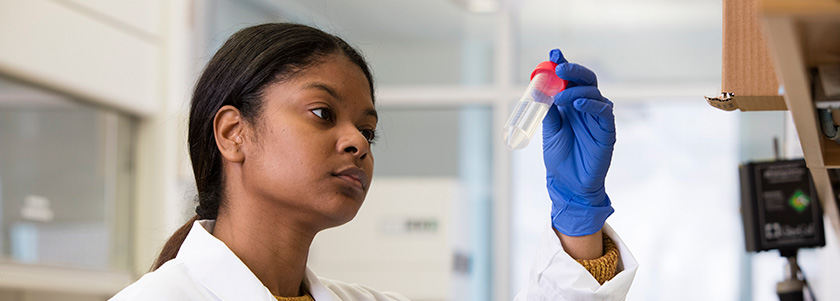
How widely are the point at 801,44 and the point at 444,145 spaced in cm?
362

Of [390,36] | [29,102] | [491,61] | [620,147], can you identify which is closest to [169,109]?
[29,102]

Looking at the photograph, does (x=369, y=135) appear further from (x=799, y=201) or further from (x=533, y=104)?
(x=799, y=201)

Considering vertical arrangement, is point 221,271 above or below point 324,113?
below

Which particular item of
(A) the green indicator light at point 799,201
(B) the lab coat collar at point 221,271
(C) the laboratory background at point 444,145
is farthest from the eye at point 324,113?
(C) the laboratory background at point 444,145

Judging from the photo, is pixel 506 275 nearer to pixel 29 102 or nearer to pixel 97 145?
pixel 97 145

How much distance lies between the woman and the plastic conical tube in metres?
0.02

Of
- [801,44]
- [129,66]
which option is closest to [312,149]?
[801,44]

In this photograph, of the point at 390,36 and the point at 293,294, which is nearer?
the point at 293,294

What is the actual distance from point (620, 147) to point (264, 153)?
3086 millimetres

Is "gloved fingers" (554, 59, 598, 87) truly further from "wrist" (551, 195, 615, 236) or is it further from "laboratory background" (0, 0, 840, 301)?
"laboratory background" (0, 0, 840, 301)

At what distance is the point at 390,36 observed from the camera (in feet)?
13.9

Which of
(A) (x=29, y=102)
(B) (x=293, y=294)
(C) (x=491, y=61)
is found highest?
(C) (x=491, y=61)

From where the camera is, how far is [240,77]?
3.76 ft

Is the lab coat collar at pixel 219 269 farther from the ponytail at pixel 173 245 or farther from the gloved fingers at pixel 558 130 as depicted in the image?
the gloved fingers at pixel 558 130
